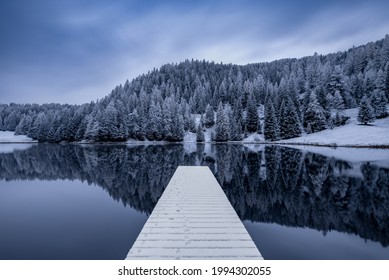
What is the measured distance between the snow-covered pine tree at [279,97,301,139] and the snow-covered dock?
52.1 meters

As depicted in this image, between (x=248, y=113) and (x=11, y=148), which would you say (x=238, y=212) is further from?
(x=248, y=113)

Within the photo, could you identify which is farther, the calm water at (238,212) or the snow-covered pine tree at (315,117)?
the snow-covered pine tree at (315,117)

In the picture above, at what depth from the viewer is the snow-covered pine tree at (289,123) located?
5588 cm

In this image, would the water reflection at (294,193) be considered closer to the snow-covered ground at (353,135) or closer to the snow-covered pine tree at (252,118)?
the snow-covered ground at (353,135)

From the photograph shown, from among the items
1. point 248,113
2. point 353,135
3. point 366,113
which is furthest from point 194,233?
point 248,113

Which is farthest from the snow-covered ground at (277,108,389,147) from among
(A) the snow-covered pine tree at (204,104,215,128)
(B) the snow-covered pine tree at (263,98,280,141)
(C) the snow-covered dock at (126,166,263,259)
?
(C) the snow-covered dock at (126,166,263,259)

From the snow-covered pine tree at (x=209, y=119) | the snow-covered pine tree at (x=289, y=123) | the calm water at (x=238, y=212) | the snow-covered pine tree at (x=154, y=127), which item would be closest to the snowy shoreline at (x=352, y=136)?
the snow-covered pine tree at (x=289, y=123)

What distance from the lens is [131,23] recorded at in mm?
21438

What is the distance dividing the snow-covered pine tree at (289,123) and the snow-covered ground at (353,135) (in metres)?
1.72

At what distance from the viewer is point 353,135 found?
42750 millimetres

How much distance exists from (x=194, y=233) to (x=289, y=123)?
56.2 meters

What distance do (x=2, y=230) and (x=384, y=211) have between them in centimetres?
1297
